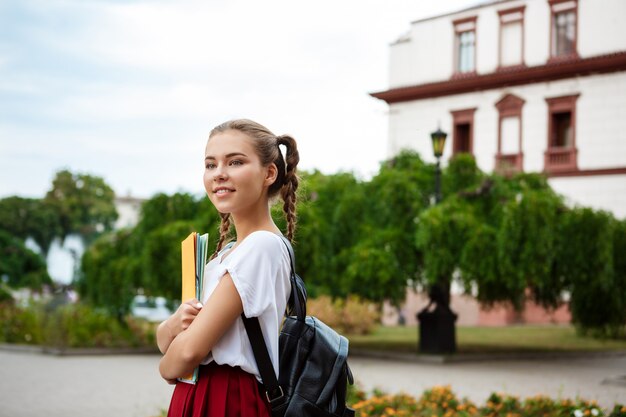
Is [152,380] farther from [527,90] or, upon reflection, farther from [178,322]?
[527,90]

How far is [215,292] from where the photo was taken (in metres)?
2.62

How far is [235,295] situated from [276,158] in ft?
1.83

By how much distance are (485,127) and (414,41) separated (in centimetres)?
473

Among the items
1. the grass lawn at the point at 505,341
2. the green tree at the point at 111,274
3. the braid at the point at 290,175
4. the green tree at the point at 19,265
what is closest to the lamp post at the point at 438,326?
the grass lawn at the point at 505,341

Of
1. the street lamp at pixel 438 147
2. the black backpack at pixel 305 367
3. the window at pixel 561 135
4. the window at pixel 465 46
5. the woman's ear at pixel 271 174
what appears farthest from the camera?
the window at pixel 465 46

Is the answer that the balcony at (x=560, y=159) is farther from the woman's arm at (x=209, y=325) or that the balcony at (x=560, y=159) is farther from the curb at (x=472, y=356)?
the woman's arm at (x=209, y=325)

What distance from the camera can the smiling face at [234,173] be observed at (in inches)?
111

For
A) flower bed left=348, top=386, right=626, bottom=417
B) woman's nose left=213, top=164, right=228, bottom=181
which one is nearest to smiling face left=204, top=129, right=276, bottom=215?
woman's nose left=213, top=164, right=228, bottom=181

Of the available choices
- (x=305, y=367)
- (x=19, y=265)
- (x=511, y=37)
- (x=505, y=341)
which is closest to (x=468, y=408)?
(x=305, y=367)

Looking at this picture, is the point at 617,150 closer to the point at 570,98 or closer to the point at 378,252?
the point at 570,98

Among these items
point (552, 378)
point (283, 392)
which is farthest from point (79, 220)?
point (283, 392)

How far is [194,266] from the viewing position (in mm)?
2701

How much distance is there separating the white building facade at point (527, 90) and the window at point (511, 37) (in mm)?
38

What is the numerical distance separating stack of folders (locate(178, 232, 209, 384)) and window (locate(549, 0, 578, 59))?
30.2 m
